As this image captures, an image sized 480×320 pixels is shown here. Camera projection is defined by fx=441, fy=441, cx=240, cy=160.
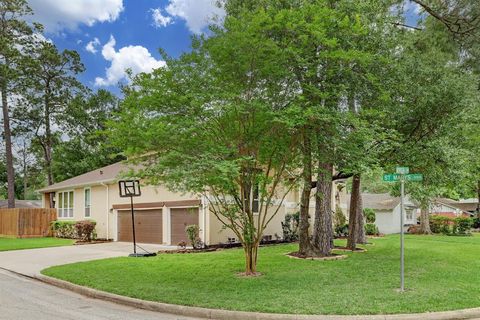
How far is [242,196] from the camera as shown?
1112cm

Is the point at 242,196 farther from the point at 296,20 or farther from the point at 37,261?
the point at 37,261

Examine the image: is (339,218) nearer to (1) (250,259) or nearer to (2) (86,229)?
(2) (86,229)

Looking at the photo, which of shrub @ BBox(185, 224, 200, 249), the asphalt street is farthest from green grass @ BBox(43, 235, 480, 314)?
shrub @ BBox(185, 224, 200, 249)

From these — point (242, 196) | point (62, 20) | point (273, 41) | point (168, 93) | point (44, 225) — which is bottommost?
point (44, 225)

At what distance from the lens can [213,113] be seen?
1013 cm

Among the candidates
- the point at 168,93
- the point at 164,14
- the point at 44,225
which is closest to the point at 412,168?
the point at 168,93

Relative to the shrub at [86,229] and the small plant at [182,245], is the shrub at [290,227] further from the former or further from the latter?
the shrub at [86,229]

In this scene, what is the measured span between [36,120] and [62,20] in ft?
61.8

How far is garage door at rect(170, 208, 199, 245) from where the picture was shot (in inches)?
783

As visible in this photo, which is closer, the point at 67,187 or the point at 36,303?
the point at 36,303

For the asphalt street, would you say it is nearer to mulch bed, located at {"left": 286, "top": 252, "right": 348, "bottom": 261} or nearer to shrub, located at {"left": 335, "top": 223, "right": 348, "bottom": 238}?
mulch bed, located at {"left": 286, "top": 252, "right": 348, "bottom": 261}

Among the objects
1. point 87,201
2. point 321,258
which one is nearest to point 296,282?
point 321,258

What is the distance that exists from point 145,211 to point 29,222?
39.9ft

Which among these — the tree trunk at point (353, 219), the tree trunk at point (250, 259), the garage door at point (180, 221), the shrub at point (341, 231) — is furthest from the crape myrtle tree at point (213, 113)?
the shrub at point (341, 231)
